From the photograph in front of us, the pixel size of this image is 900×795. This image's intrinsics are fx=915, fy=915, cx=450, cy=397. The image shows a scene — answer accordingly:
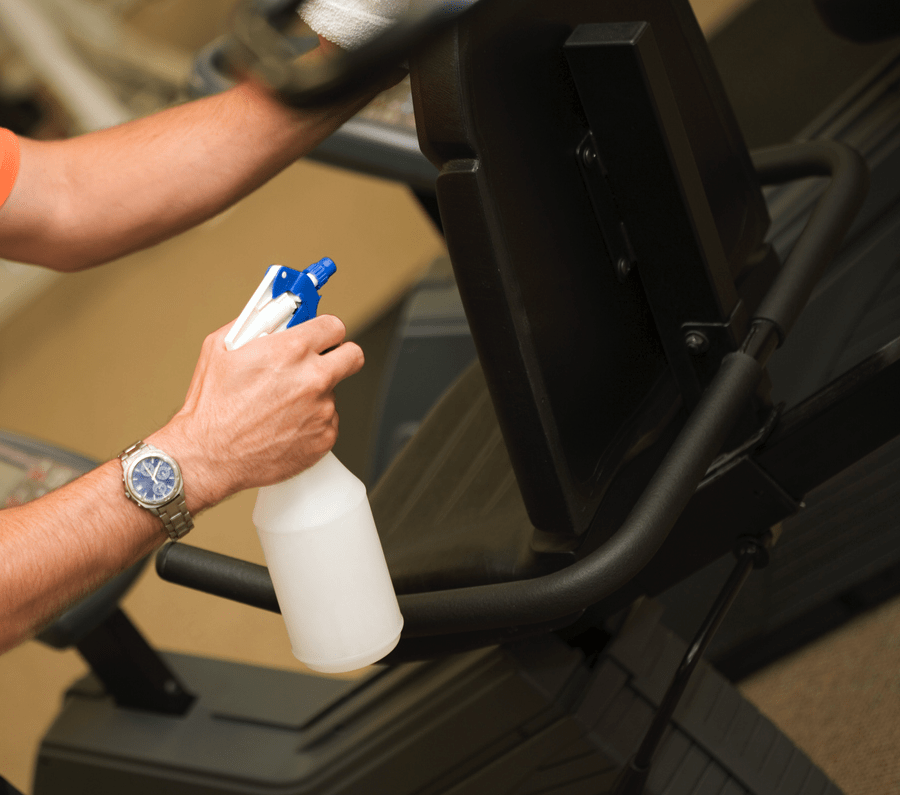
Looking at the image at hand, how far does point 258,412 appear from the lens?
74cm

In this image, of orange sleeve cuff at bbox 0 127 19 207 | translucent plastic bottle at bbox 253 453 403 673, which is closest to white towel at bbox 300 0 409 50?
translucent plastic bottle at bbox 253 453 403 673

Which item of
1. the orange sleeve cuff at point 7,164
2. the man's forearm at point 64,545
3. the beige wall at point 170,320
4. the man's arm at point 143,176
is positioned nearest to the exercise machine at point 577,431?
the man's forearm at point 64,545

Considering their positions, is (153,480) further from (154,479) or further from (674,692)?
(674,692)

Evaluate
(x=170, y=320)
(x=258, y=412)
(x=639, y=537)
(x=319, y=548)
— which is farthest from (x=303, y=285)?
(x=170, y=320)

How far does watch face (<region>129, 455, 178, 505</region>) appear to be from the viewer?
2.45 feet

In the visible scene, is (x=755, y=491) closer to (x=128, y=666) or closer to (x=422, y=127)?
(x=422, y=127)

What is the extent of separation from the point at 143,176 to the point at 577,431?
65cm

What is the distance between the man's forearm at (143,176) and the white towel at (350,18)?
37 centimetres

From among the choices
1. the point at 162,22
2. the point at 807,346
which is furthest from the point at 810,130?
the point at 162,22

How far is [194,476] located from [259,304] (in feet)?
0.51

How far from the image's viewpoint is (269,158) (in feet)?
3.40

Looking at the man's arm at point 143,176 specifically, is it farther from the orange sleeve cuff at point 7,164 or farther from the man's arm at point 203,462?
the man's arm at point 203,462

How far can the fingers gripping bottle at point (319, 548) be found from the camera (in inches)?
28.7

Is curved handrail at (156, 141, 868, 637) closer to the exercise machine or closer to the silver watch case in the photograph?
the exercise machine
